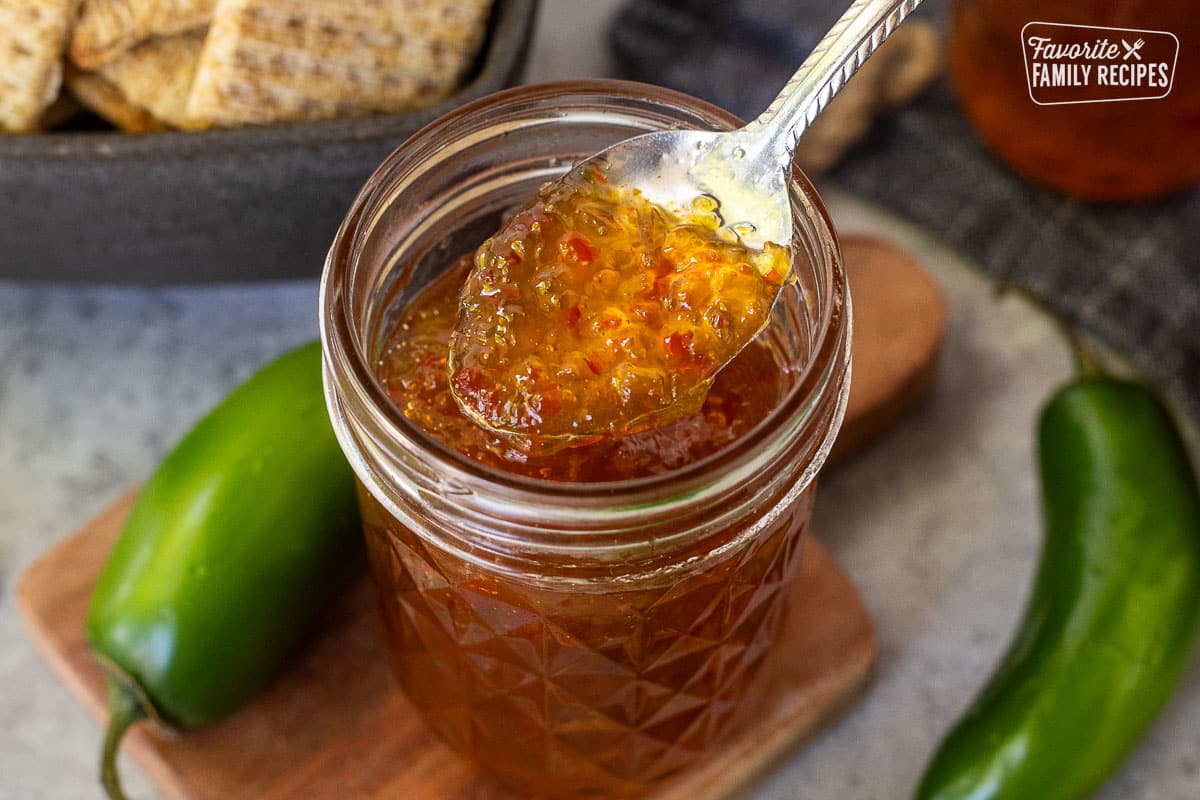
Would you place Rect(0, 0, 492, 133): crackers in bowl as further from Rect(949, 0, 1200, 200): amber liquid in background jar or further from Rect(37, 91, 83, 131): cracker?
Rect(949, 0, 1200, 200): amber liquid in background jar

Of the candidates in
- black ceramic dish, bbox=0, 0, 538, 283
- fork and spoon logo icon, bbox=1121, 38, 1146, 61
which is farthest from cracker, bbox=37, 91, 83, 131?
fork and spoon logo icon, bbox=1121, 38, 1146, 61

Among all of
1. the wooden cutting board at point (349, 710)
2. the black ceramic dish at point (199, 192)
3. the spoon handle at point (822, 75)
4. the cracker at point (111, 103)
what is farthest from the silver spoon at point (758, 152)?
the cracker at point (111, 103)

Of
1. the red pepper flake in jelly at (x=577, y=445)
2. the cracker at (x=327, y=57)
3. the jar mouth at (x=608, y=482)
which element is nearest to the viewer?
the jar mouth at (x=608, y=482)

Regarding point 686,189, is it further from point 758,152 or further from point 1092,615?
point 1092,615

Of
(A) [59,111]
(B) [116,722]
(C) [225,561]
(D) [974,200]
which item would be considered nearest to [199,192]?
(A) [59,111]

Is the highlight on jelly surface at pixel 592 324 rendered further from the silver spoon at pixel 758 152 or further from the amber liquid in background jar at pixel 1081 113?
the amber liquid in background jar at pixel 1081 113

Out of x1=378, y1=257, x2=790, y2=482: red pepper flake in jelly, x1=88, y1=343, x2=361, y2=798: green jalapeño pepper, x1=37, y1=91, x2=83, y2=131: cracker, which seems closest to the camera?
x1=378, y1=257, x2=790, y2=482: red pepper flake in jelly

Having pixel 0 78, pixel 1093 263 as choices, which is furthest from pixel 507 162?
pixel 1093 263
